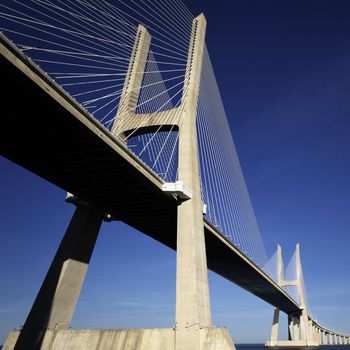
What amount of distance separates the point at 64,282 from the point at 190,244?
6533mm

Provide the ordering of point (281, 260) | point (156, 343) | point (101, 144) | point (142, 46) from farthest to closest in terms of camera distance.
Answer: point (281, 260), point (142, 46), point (156, 343), point (101, 144)

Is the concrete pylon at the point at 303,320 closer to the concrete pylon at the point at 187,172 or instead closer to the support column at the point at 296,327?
the support column at the point at 296,327

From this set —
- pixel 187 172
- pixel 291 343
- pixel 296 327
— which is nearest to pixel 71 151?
pixel 187 172

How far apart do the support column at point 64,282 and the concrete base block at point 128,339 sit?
65 cm

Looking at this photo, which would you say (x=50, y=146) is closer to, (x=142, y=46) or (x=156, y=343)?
(x=156, y=343)

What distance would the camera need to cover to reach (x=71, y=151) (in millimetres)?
19391

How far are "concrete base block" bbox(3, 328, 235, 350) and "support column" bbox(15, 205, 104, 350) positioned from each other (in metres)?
0.65

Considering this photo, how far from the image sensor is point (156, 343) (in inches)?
762

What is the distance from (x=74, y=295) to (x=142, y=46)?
15.8 meters

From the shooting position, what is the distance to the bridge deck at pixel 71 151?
14.7 m

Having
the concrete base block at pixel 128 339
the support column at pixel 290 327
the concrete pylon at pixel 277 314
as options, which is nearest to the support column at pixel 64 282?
the concrete base block at pixel 128 339

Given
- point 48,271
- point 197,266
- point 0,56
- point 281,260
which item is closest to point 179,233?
point 197,266

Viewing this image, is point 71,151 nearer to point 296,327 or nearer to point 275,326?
point 275,326

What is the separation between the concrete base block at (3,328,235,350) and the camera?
19.3 meters
